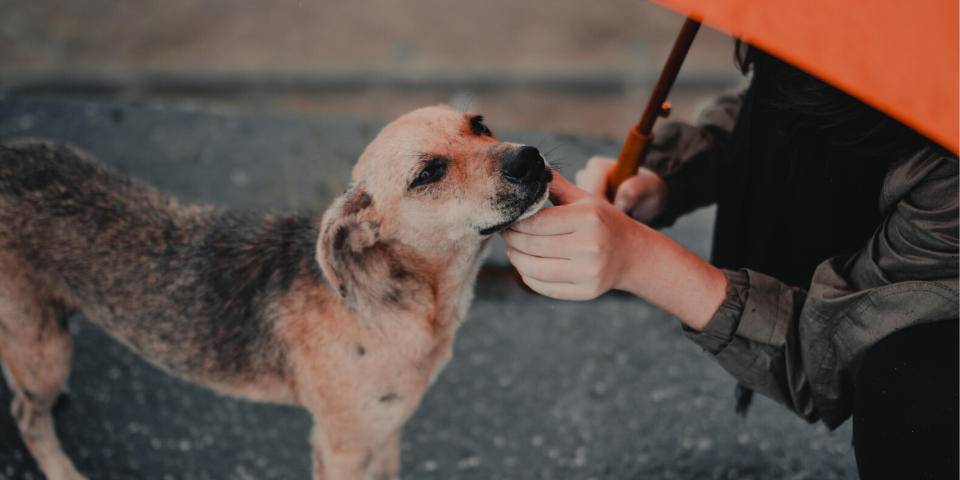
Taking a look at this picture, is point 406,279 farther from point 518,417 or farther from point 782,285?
point 518,417

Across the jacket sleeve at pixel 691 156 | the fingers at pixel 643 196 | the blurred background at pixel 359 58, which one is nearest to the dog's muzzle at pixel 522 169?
the fingers at pixel 643 196

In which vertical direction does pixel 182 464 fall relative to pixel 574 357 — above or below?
below

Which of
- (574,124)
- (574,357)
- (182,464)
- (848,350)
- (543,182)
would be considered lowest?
(182,464)

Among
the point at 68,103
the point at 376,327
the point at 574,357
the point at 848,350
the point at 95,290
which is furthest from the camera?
the point at 68,103

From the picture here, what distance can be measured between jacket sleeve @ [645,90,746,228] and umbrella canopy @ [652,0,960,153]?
127 cm

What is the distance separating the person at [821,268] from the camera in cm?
137

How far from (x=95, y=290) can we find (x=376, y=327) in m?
0.94

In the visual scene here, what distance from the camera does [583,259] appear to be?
1.39m

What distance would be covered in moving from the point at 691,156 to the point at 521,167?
40.4 inches

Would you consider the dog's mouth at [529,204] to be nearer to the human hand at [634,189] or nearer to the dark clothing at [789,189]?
the human hand at [634,189]

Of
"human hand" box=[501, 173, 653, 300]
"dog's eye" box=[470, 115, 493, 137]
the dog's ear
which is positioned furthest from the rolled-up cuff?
the dog's ear

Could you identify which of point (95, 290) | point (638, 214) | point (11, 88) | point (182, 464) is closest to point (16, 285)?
point (95, 290)

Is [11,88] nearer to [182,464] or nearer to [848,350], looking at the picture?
[182,464]

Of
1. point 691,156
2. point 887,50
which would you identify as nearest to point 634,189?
point 691,156
